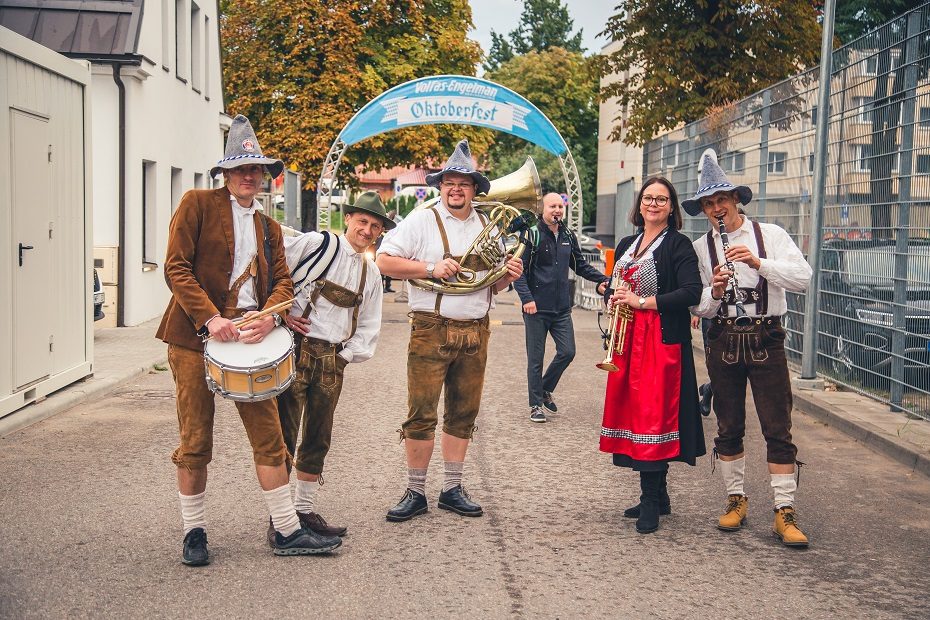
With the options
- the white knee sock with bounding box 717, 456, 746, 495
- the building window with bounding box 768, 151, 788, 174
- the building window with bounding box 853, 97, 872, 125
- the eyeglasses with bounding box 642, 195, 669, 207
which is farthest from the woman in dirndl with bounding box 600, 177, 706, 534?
the building window with bounding box 768, 151, 788, 174

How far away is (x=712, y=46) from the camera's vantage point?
2003cm

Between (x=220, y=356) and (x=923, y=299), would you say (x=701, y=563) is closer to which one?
(x=220, y=356)

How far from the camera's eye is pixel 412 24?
36.2m

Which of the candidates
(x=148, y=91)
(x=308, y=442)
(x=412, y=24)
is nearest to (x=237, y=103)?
(x=412, y=24)

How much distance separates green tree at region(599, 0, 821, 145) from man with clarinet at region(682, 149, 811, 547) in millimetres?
14704

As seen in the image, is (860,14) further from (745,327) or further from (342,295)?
(342,295)

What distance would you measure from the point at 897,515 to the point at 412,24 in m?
31.6

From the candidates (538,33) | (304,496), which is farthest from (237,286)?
(538,33)

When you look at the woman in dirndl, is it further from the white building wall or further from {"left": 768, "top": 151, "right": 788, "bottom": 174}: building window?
the white building wall

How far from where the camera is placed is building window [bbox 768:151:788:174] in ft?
43.6

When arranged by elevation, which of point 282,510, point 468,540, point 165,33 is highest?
point 165,33

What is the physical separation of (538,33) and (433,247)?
84699 mm

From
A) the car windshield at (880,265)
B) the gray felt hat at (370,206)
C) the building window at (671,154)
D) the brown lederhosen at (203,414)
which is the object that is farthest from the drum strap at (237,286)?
the building window at (671,154)

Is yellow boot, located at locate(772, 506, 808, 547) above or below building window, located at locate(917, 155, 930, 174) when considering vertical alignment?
below
